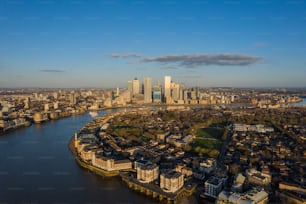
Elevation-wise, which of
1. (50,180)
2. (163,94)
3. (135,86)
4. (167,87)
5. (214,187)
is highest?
(135,86)

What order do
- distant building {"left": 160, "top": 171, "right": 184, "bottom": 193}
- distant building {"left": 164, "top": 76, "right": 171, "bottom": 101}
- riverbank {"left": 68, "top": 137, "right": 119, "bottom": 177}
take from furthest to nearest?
1. distant building {"left": 164, "top": 76, "right": 171, "bottom": 101}
2. riverbank {"left": 68, "top": 137, "right": 119, "bottom": 177}
3. distant building {"left": 160, "top": 171, "right": 184, "bottom": 193}

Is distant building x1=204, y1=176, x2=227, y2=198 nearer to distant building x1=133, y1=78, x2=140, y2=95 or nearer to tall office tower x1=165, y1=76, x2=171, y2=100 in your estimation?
tall office tower x1=165, y1=76, x2=171, y2=100

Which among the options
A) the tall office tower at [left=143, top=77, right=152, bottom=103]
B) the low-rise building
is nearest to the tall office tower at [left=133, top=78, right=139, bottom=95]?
the tall office tower at [left=143, top=77, right=152, bottom=103]

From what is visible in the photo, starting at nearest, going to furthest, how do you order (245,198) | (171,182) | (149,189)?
(245,198), (171,182), (149,189)

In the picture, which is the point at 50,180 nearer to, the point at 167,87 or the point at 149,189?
the point at 149,189

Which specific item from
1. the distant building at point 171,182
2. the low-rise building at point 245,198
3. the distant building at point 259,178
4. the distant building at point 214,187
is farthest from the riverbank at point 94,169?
the distant building at point 259,178

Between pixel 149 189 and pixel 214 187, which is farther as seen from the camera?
pixel 149 189

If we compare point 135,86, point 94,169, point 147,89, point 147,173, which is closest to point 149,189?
point 147,173
